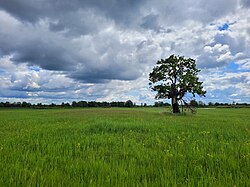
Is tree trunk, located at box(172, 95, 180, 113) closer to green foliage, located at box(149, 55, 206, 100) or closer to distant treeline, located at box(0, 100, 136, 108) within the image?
green foliage, located at box(149, 55, 206, 100)

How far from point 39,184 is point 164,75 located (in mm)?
43682

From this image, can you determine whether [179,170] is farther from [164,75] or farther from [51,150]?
[164,75]

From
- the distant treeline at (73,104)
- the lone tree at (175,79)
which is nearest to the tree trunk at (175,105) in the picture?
the lone tree at (175,79)

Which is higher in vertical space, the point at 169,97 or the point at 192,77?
the point at 192,77

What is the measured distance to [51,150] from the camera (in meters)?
6.42

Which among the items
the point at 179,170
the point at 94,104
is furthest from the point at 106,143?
the point at 94,104

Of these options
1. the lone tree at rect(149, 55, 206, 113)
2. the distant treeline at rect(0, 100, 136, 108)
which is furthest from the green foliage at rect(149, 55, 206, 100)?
the distant treeline at rect(0, 100, 136, 108)

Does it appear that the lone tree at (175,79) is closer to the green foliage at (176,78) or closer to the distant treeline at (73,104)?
the green foliage at (176,78)

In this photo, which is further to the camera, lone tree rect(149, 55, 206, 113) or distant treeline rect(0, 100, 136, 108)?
distant treeline rect(0, 100, 136, 108)

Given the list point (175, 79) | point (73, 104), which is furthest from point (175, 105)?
point (73, 104)

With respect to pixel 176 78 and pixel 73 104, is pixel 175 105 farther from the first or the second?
pixel 73 104

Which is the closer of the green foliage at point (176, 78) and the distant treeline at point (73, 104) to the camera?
the green foliage at point (176, 78)

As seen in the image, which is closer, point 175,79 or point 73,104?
point 175,79

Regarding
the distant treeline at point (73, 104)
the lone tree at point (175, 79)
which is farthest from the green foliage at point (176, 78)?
the distant treeline at point (73, 104)
